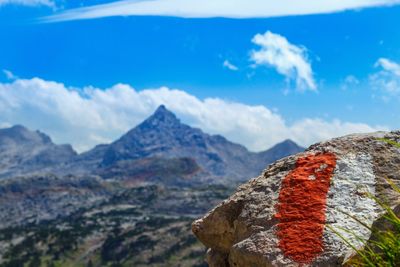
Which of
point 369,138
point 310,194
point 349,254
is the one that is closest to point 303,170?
point 310,194

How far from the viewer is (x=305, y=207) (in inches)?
526

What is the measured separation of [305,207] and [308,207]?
72 mm

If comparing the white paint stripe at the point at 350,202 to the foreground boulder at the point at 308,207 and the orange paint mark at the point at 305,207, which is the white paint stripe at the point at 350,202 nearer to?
the foreground boulder at the point at 308,207

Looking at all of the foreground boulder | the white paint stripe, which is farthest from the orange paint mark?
the white paint stripe

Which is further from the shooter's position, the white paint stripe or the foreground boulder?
the foreground boulder

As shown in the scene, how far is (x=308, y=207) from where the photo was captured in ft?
43.7

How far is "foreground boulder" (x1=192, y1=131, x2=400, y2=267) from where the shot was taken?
1240 centimetres

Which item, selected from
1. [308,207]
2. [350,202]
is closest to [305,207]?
[308,207]

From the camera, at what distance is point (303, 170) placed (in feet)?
47.8

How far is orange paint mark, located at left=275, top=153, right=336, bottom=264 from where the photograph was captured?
12.4 m

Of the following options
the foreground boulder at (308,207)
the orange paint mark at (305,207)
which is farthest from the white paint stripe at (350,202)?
the orange paint mark at (305,207)

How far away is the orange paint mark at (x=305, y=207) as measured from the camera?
40.7 ft

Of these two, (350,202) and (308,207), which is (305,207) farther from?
(350,202)

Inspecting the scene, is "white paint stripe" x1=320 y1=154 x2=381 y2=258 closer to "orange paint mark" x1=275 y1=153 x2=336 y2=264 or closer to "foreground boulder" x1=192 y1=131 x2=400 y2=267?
"foreground boulder" x1=192 y1=131 x2=400 y2=267
